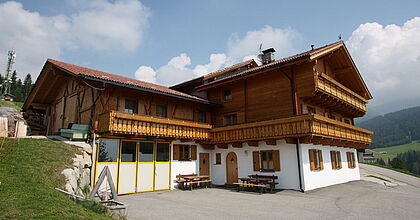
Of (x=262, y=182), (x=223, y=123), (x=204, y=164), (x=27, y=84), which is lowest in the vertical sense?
(x=262, y=182)

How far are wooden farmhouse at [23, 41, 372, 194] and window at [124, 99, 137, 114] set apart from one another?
0.06 meters

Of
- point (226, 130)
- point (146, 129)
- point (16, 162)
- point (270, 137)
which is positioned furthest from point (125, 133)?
point (270, 137)

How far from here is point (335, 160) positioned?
64.5 ft

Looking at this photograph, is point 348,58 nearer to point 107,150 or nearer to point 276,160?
point 276,160

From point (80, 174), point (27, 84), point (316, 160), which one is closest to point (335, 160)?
point (316, 160)

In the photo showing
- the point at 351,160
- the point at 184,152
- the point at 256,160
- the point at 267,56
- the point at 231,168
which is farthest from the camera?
the point at 267,56

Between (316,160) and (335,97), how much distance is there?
4.69 metres

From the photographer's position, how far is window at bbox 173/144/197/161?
1747 cm

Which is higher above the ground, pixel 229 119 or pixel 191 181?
pixel 229 119

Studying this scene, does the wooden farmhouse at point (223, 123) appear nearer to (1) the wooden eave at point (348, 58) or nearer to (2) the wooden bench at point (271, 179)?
(1) the wooden eave at point (348, 58)

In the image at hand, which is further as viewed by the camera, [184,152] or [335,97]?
[335,97]

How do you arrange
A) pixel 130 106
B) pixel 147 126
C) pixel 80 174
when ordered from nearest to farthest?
pixel 80 174 → pixel 147 126 → pixel 130 106

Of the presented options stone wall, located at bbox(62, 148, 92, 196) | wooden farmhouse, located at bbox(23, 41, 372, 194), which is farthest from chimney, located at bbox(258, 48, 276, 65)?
stone wall, located at bbox(62, 148, 92, 196)

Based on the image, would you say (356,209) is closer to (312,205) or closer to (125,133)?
(312,205)
